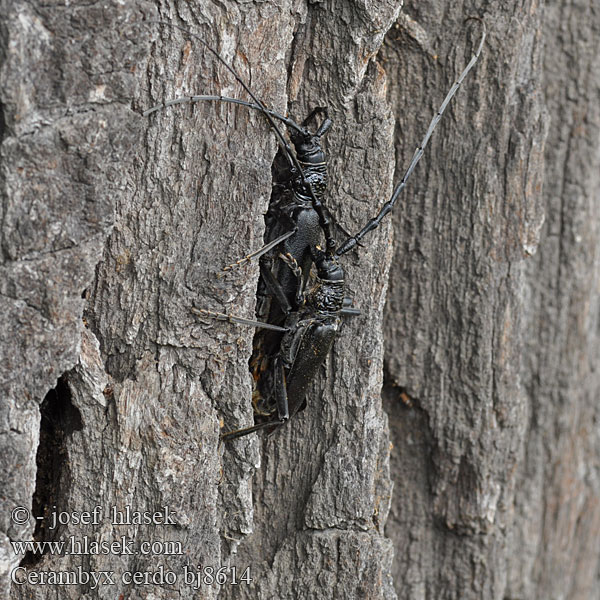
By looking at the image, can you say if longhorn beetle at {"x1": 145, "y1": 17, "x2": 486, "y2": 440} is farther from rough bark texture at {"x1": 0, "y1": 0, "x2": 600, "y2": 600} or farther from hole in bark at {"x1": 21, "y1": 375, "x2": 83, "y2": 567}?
hole in bark at {"x1": 21, "y1": 375, "x2": 83, "y2": 567}

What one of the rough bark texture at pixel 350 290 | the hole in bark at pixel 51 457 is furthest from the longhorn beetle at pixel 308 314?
the hole in bark at pixel 51 457

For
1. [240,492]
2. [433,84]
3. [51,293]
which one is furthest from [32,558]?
[433,84]

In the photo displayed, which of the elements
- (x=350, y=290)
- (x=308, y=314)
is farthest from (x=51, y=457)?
(x=350, y=290)

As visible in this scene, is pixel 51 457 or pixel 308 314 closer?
pixel 51 457

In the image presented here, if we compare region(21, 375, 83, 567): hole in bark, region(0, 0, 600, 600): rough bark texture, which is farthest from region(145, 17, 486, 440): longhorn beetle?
region(21, 375, 83, 567): hole in bark

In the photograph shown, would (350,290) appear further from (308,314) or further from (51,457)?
(51,457)
